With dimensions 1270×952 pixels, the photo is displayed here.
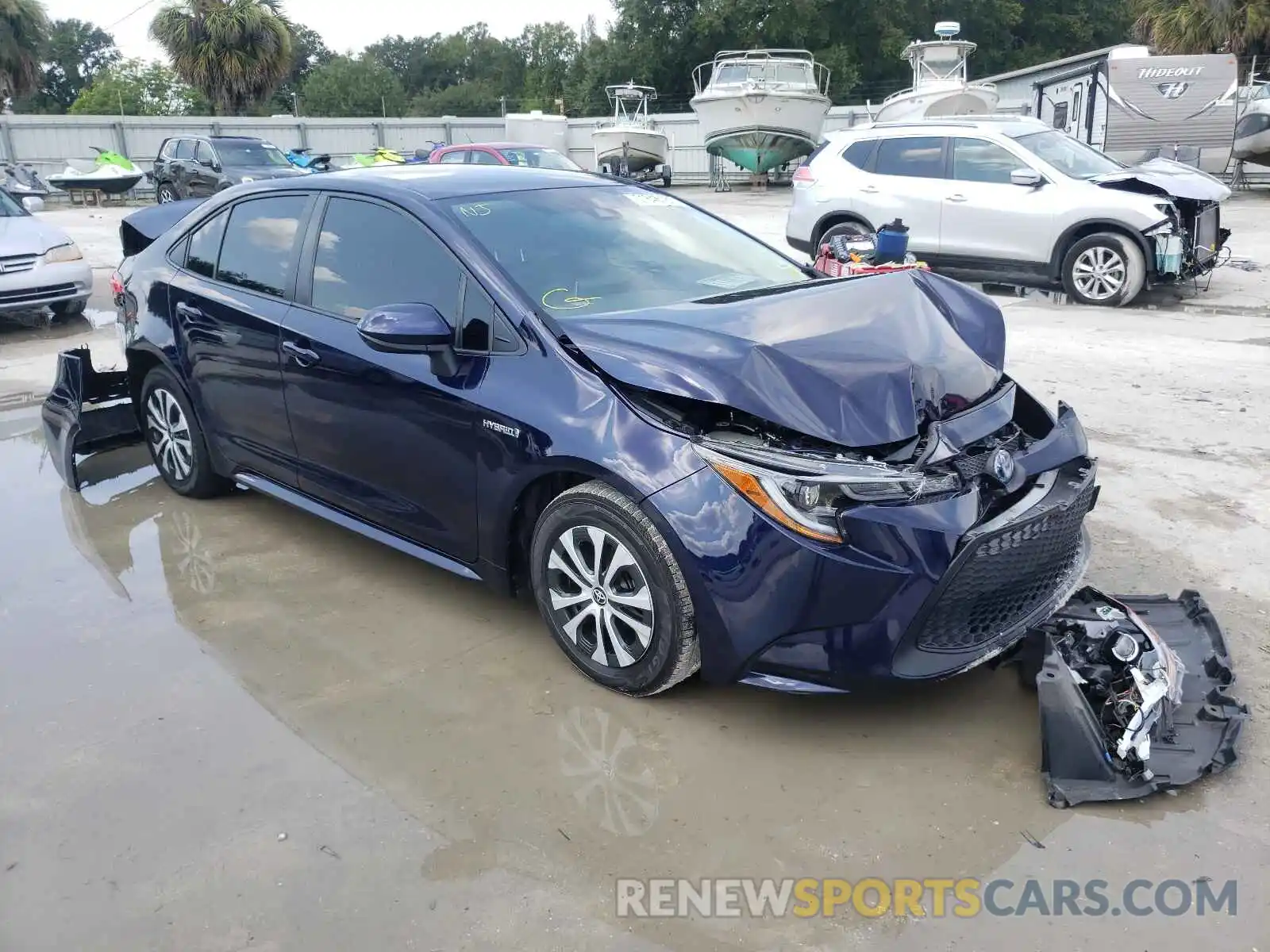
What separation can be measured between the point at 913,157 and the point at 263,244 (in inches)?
332

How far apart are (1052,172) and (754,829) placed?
937cm

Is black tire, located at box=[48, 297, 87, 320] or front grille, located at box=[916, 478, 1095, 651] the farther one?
black tire, located at box=[48, 297, 87, 320]

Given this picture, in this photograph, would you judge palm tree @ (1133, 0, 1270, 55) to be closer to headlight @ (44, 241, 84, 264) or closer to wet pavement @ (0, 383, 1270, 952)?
headlight @ (44, 241, 84, 264)

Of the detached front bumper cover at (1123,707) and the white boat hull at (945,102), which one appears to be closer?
the detached front bumper cover at (1123,707)

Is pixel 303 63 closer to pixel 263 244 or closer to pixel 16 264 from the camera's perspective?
pixel 16 264

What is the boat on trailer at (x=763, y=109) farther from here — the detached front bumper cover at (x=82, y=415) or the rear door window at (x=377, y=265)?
the rear door window at (x=377, y=265)

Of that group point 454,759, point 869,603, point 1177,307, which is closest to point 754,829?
point 869,603

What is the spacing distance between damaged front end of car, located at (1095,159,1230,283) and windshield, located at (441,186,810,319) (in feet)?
22.3

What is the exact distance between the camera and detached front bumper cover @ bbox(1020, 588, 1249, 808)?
290cm

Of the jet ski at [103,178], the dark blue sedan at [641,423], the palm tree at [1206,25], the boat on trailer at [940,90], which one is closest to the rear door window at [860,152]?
the dark blue sedan at [641,423]

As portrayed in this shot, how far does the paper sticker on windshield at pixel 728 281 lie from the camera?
161 inches

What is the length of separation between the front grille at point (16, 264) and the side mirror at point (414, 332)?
7.82 meters

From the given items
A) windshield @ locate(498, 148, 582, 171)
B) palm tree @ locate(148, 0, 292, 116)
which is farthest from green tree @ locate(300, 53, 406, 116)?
windshield @ locate(498, 148, 582, 171)

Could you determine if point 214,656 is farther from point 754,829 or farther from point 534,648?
point 754,829
